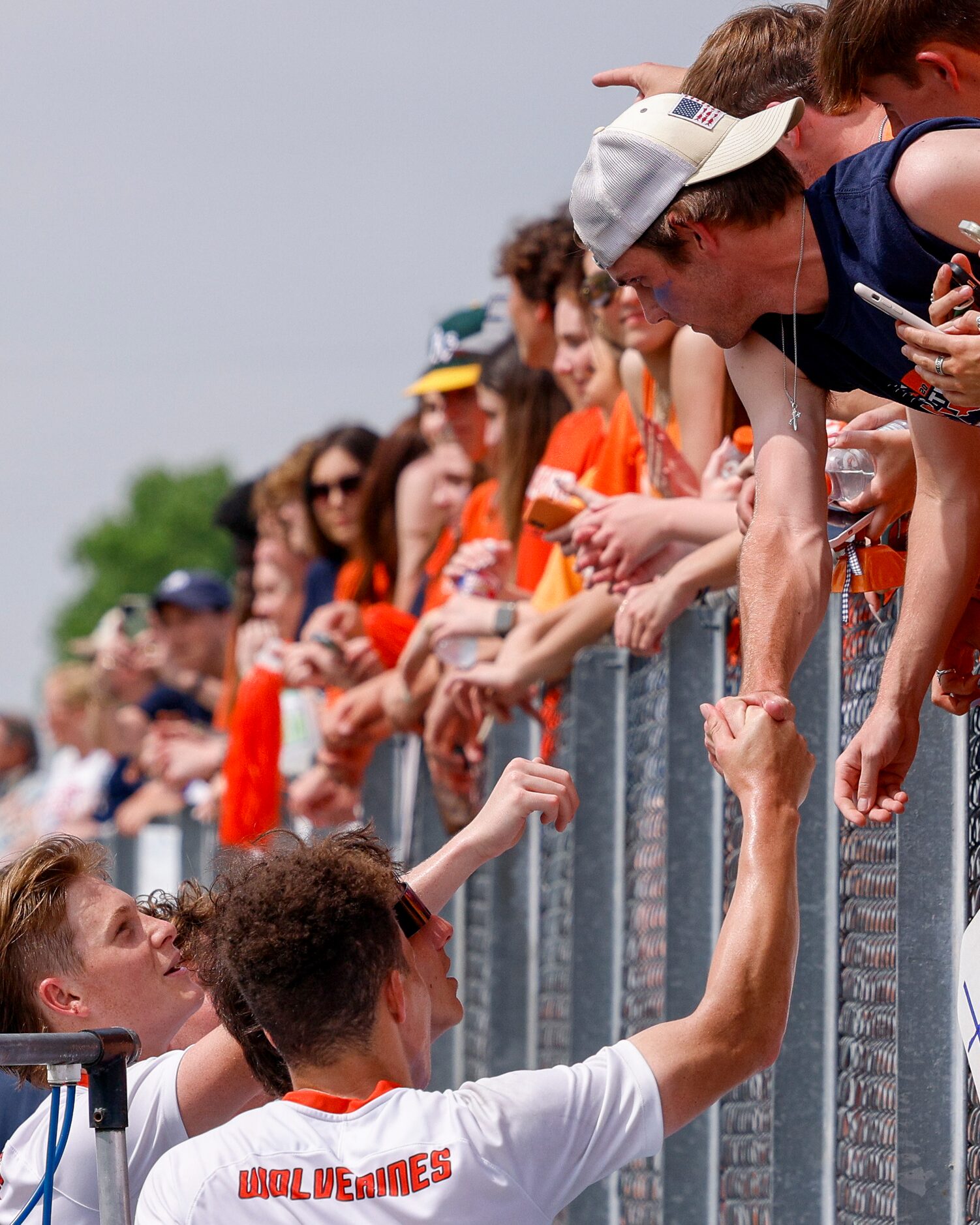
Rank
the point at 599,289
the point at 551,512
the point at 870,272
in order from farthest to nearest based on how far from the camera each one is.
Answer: the point at 599,289 < the point at 551,512 < the point at 870,272

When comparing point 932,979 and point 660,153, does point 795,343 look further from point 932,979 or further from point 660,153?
point 932,979

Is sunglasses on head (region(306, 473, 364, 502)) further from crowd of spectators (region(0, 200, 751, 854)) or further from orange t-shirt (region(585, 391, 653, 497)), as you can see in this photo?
orange t-shirt (region(585, 391, 653, 497))

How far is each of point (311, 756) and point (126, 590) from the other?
66.8 metres

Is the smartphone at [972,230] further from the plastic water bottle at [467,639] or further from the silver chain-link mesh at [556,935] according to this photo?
the plastic water bottle at [467,639]

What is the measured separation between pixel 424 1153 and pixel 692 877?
1836mm

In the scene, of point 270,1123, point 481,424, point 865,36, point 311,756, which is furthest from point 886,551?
point 311,756

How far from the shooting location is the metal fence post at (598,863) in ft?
15.1

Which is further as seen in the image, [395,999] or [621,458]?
[621,458]

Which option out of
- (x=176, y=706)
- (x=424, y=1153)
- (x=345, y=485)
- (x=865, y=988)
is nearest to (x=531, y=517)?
(x=865, y=988)

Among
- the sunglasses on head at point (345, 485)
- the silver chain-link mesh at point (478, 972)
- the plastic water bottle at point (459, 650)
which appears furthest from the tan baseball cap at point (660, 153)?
the sunglasses on head at point (345, 485)

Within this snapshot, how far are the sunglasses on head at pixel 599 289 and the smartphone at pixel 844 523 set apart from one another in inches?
63.5

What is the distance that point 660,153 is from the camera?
2.91 m

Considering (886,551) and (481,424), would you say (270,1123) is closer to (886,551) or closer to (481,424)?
(886,551)

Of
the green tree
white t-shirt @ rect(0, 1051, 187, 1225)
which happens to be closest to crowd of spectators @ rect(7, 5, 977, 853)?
white t-shirt @ rect(0, 1051, 187, 1225)
